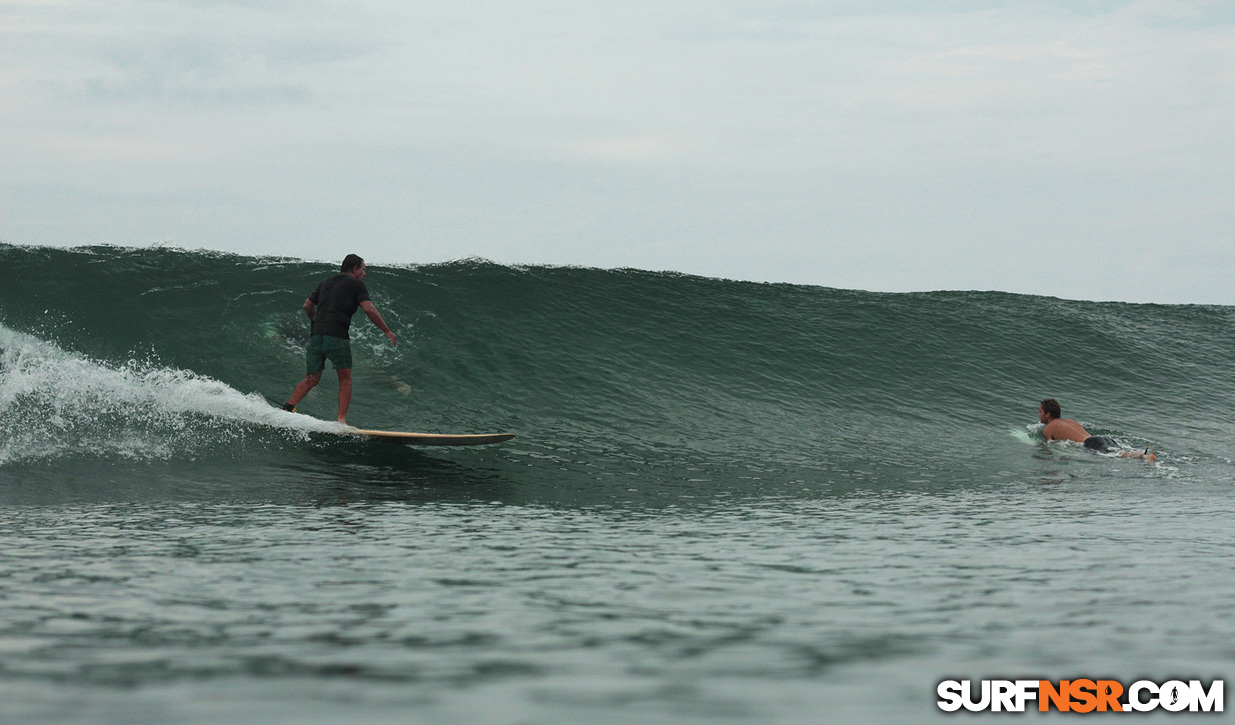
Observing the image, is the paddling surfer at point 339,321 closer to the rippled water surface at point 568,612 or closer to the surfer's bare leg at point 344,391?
the surfer's bare leg at point 344,391

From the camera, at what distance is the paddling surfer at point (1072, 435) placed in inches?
469

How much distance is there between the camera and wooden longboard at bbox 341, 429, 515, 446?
9.84 meters

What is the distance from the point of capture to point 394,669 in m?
3.21

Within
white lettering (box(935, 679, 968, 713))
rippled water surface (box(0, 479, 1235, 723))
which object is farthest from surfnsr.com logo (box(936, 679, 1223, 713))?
rippled water surface (box(0, 479, 1235, 723))

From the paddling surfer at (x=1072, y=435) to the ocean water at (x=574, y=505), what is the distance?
0.28 meters

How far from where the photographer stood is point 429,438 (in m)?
10.1

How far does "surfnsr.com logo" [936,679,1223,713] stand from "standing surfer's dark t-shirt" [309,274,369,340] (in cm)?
788

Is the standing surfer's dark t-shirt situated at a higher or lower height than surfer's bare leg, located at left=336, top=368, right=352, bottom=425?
higher

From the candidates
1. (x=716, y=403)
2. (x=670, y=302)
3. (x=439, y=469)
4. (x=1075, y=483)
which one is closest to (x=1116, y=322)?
(x=670, y=302)

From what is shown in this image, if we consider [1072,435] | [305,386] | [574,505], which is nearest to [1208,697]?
[574,505]

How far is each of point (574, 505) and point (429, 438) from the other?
2758mm

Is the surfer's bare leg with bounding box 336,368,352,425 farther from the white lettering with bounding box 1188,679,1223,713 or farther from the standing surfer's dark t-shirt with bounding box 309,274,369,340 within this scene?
the white lettering with bounding box 1188,679,1223,713

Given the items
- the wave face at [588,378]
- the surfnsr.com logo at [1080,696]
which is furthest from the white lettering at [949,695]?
the wave face at [588,378]

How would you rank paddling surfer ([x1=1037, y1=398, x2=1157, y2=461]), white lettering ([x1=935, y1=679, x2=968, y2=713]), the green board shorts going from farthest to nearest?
1. paddling surfer ([x1=1037, y1=398, x2=1157, y2=461])
2. the green board shorts
3. white lettering ([x1=935, y1=679, x2=968, y2=713])
